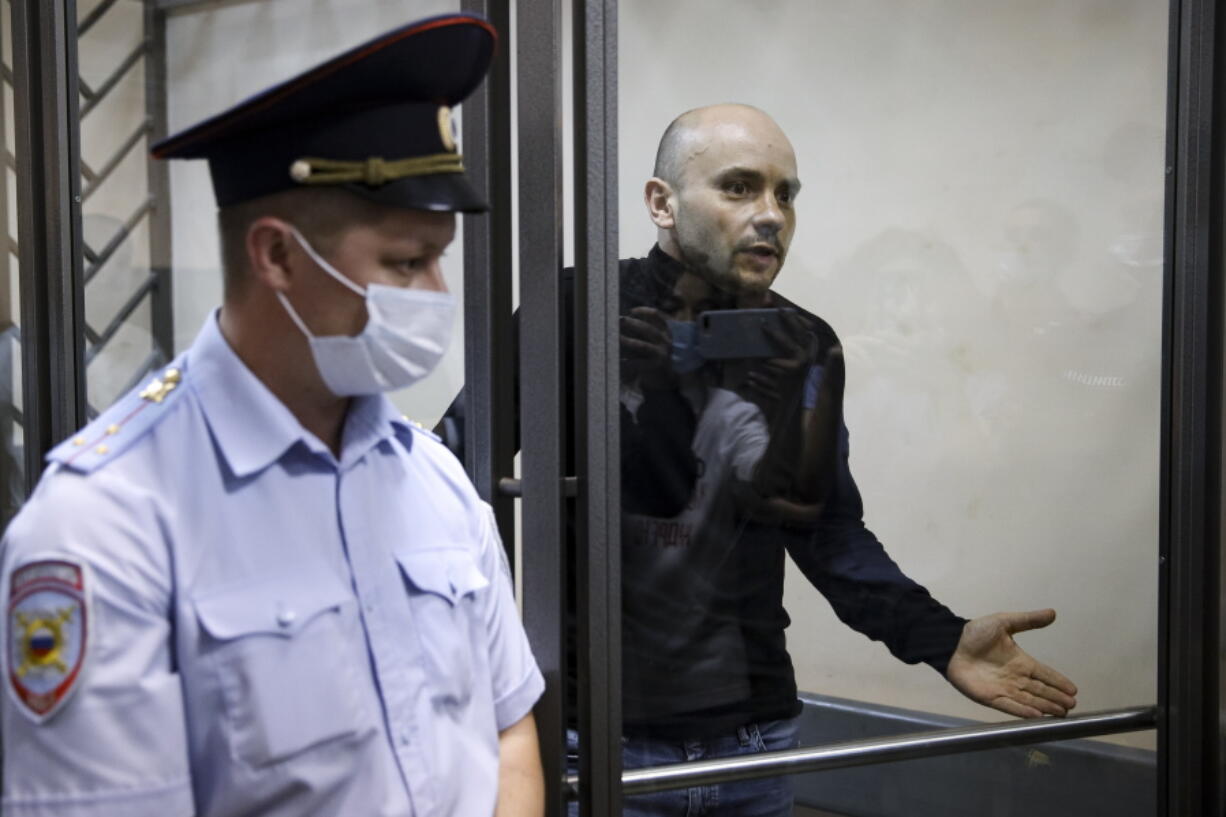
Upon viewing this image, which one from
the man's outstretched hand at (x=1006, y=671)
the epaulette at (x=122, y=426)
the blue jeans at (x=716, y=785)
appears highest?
the epaulette at (x=122, y=426)

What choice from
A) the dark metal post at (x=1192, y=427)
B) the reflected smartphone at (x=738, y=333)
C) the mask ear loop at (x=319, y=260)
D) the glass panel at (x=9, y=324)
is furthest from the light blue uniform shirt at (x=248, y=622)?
the dark metal post at (x=1192, y=427)

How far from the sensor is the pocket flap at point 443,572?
51.6 inches

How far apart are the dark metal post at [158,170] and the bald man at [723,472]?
0.91 meters

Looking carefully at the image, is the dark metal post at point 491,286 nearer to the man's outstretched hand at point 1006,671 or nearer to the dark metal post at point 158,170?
the dark metal post at point 158,170

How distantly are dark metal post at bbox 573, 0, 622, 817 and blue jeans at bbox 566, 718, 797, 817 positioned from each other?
0.17 ft

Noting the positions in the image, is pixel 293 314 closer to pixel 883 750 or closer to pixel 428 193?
pixel 428 193

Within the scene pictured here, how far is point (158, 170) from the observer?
2240mm

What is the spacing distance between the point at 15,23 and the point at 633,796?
1.68 metres

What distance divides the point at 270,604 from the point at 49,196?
4.47 feet

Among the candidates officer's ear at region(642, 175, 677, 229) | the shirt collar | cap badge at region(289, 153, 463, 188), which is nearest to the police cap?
cap badge at region(289, 153, 463, 188)

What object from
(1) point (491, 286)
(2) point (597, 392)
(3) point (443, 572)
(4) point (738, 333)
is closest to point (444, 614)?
(3) point (443, 572)

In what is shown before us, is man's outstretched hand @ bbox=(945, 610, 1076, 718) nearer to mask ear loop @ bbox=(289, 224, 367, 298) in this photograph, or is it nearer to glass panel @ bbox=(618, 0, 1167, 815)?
glass panel @ bbox=(618, 0, 1167, 815)

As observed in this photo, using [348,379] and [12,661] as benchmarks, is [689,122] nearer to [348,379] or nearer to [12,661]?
[348,379]

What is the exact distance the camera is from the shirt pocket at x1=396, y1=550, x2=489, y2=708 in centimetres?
131
